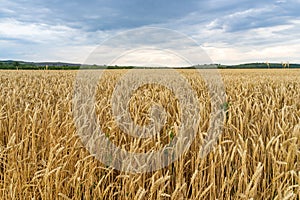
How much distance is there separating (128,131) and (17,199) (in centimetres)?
99

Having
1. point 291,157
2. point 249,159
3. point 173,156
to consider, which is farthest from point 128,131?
point 291,157

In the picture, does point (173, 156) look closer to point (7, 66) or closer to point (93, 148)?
point (93, 148)

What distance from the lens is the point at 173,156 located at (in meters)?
2.12

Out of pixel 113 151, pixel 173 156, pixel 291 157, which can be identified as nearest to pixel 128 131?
pixel 113 151

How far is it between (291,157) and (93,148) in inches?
54.9

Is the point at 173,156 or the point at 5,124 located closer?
the point at 173,156

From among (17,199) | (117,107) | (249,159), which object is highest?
(117,107)

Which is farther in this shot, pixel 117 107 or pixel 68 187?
pixel 117 107

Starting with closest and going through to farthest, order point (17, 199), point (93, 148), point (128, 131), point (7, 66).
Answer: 1. point (17, 199)
2. point (93, 148)
3. point (128, 131)
4. point (7, 66)

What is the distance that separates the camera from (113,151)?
233 cm

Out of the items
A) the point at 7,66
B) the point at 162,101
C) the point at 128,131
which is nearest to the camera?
the point at 128,131

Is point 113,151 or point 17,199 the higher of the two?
point 113,151

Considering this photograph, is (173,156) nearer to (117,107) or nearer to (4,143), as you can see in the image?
(117,107)

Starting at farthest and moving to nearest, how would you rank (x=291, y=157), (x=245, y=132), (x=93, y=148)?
(x=245, y=132) → (x=93, y=148) → (x=291, y=157)
